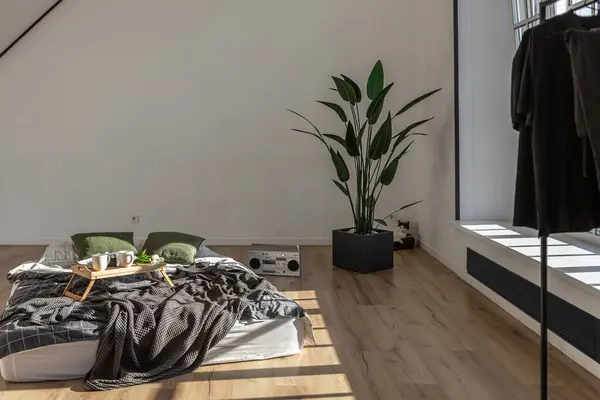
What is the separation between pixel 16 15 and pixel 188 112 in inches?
65.5

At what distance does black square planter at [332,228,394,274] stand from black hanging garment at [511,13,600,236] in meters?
2.54

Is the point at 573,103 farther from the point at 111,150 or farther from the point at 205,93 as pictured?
the point at 111,150

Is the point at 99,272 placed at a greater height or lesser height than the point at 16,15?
lesser

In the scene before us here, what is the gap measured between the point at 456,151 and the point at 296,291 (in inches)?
59.8

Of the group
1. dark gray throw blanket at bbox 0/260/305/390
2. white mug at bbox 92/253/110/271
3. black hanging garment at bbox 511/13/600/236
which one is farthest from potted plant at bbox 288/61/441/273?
black hanging garment at bbox 511/13/600/236

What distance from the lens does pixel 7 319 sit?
112 inches

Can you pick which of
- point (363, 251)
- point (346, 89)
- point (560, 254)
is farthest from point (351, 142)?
point (560, 254)

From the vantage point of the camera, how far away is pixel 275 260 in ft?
14.8

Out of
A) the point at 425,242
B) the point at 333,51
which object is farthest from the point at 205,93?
the point at 425,242

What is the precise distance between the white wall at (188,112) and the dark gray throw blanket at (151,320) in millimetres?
2474

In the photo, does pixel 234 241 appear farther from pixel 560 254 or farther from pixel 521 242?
pixel 560 254

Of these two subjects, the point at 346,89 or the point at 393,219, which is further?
the point at 393,219

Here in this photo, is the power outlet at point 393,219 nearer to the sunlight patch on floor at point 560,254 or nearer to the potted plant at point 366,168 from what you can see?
the potted plant at point 366,168

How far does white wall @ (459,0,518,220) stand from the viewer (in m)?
4.40
